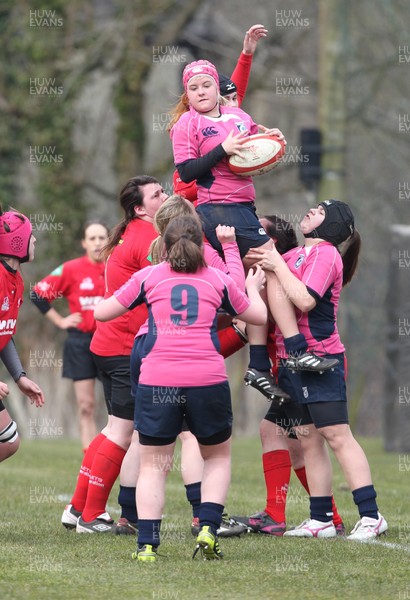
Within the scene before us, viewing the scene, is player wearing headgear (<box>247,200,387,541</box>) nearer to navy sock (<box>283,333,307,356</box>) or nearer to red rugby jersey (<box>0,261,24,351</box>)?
navy sock (<box>283,333,307,356</box>)

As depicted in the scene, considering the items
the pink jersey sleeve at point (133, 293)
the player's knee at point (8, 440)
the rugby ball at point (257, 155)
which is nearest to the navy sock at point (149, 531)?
the pink jersey sleeve at point (133, 293)

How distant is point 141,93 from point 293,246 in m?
14.2

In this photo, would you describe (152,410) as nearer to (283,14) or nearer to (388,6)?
(388,6)

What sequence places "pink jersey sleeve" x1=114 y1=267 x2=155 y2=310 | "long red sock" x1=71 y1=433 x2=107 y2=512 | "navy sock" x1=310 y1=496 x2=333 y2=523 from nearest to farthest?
"pink jersey sleeve" x1=114 y1=267 x2=155 y2=310 < "navy sock" x1=310 y1=496 x2=333 y2=523 < "long red sock" x1=71 y1=433 x2=107 y2=512

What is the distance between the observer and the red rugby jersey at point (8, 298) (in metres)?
6.59

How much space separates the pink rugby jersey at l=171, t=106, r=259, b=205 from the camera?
6.71 metres

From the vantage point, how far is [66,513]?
7.40 m

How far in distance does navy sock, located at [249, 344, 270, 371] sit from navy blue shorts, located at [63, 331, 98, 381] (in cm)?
365

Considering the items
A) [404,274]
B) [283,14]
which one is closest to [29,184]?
[283,14]

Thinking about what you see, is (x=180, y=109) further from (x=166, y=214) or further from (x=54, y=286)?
(x=54, y=286)

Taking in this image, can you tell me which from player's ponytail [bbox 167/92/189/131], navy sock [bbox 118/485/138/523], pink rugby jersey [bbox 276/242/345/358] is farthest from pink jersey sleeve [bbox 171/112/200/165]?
navy sock [bbox 118/485/138/523]

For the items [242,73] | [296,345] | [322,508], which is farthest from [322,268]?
[242,73]

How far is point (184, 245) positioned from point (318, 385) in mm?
1464

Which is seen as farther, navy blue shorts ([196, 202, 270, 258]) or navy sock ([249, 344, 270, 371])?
navy sock ([249, 344, 270, 371])
